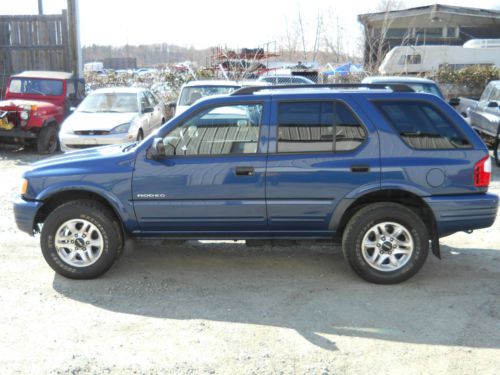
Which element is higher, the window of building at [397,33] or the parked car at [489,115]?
the window of building at [397,33]

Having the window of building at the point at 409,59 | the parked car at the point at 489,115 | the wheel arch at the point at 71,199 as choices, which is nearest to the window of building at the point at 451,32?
the window of building at the point at 409,59

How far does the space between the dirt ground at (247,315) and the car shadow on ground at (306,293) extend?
0.04ft

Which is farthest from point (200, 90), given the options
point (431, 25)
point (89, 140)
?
point (431, 25)

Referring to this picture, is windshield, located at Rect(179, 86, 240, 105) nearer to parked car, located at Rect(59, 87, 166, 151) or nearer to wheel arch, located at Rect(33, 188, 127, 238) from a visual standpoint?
parked car, located at Rect(59, 87, 166, 151)

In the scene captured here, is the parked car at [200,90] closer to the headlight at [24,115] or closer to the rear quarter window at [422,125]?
the headlight at [24,115]

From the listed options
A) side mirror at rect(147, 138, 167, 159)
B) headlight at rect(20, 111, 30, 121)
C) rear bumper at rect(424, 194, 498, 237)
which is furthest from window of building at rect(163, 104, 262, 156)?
headlight at rect(20, 111, 30, 121)

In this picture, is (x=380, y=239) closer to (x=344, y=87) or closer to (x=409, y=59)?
(x=344, y=87)

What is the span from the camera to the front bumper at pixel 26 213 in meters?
5.02

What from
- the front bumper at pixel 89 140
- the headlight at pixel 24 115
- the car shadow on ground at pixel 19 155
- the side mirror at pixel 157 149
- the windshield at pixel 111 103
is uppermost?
the windshield at pixel 111 103

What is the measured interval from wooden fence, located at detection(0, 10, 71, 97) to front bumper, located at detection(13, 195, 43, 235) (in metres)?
14.9

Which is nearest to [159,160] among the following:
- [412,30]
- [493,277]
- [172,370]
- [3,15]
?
[172,370]

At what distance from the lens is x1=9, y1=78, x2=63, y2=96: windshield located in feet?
46.3

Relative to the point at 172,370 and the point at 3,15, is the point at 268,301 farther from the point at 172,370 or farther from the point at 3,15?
the point at 3,15

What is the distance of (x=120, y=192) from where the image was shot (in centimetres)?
491
